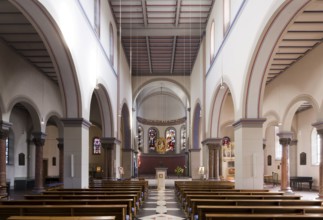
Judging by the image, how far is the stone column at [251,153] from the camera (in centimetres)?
1309

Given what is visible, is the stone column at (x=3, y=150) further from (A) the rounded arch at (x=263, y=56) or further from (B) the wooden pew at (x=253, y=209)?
(B) the wooden pew at (x=253, y=209)

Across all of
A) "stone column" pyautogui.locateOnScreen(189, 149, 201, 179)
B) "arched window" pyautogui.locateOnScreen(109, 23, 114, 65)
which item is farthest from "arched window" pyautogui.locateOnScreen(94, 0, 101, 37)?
"stone column" pyautogui.locateOnScreen(189, 149, 201, 179)

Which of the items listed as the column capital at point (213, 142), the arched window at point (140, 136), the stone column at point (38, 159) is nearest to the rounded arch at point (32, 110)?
the stone column at point (38, 159)

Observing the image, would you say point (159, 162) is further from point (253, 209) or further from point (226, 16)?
point (253, 209)

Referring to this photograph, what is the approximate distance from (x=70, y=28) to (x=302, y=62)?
11.0m

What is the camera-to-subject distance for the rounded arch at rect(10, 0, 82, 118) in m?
10.1

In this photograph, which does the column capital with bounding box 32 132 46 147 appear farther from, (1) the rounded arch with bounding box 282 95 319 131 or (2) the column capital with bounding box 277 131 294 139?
(1) the rounded arch with bounding box 282 95 319 131

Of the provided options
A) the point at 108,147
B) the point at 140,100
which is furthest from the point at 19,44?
the point at 140,100

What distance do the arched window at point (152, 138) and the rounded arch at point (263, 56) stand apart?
31783mm

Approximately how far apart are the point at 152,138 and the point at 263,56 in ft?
110

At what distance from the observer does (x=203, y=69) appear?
23.6 meters

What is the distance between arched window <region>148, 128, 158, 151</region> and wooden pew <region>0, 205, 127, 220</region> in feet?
121

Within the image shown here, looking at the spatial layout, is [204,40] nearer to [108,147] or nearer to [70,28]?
[108,147]

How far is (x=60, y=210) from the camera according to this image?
7535 millimetres
